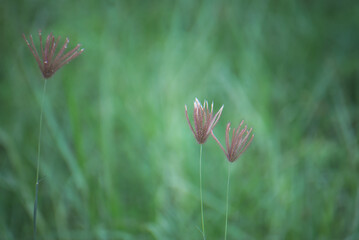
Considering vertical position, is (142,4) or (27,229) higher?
(142,4)

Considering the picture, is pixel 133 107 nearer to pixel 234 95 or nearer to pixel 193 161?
pixel 193 161

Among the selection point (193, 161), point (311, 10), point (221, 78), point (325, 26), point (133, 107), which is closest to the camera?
point (193, 161)

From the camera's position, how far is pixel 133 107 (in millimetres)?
1606

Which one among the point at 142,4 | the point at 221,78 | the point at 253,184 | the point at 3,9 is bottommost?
the point at 253,184

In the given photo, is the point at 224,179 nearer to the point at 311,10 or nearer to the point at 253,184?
the point at 253,184

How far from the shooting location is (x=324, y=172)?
137 cm

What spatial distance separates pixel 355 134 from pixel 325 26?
85 cm

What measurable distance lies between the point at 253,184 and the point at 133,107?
2.35 feet

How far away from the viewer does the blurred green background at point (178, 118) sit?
43.9 inches

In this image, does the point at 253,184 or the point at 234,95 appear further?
the point at 234,95

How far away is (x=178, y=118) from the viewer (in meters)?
1.59

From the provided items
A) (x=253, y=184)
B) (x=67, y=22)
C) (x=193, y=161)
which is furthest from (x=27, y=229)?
(x=67, y=22)

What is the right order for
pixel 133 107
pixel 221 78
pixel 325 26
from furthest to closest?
1. pixel 325 26
2. pixel 221 78
3. pixel 133 107

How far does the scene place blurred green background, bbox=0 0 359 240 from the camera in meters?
1.11
